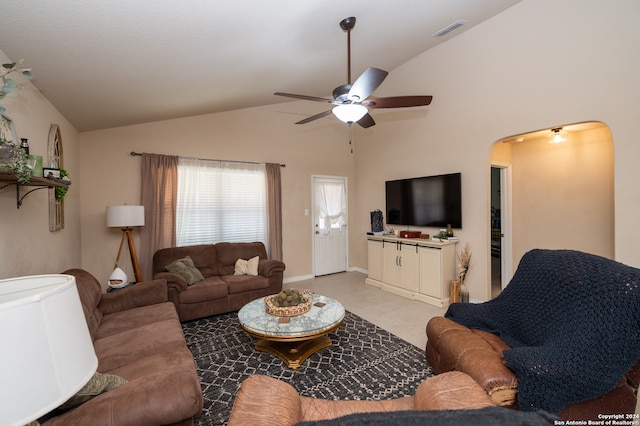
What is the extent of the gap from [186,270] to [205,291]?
43 centimetres

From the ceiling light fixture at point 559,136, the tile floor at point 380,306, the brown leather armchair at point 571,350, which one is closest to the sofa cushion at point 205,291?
the tile floor at point 380,306

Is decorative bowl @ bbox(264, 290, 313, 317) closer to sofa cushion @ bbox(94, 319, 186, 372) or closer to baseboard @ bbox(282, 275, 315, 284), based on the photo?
sofa cushion @ bbox(94, 319, 186, 372)

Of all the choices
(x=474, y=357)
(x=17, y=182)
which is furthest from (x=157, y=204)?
(x=474, y=357)

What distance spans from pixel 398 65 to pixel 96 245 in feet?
18.1

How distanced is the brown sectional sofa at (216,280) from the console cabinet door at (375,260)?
70.8 inches

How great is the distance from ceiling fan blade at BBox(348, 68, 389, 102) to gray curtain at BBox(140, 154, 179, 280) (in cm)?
325

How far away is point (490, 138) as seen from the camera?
376cm

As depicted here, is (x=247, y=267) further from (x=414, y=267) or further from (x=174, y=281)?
(x=414, y=267)

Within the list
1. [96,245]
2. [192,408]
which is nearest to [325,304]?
[192,408]

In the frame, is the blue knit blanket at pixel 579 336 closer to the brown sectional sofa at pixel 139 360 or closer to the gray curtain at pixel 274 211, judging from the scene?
the brown sectional sofa at pixel 139 360

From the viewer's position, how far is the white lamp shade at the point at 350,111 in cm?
250

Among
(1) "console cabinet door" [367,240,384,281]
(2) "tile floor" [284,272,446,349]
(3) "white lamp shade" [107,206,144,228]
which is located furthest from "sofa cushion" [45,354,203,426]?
(1) "console cabinet door" [367,240,384,281]

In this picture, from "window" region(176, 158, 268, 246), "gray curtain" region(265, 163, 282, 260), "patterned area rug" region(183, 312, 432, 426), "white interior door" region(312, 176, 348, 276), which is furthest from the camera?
"white interior door" region(312, 176, 348, 276)

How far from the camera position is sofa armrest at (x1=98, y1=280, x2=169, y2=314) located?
2758 millimetres
